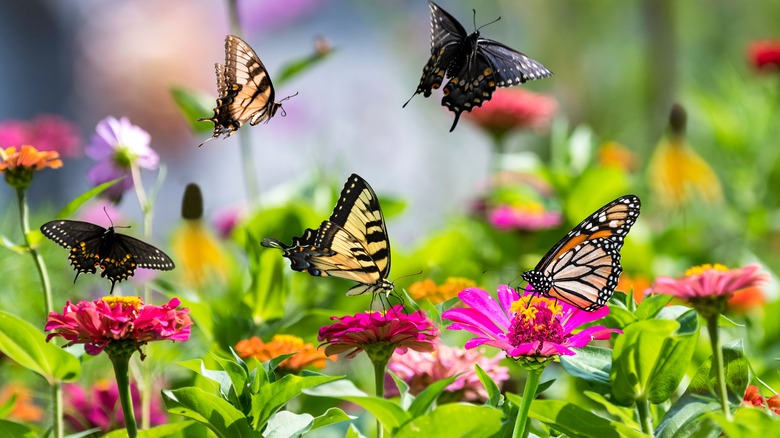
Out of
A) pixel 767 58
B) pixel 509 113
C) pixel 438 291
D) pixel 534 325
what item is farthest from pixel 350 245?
pixel 767 58

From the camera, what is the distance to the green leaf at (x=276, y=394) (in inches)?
20.7

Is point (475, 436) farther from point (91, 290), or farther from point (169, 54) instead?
point (169, 54)

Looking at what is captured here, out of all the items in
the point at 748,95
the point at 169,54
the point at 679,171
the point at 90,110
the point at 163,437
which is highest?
the point at 169,54

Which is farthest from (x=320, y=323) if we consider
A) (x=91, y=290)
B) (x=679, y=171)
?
(x=679, y=171)

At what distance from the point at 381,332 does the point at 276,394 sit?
7 cm

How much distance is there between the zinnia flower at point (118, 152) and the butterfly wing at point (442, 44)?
0.84 ft

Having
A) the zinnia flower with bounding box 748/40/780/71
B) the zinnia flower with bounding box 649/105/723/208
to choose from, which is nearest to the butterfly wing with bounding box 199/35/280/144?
the zinnia flower with bounding box 649/105/723/208

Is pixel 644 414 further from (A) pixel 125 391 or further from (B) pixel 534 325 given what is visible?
(A) pixel 125 391

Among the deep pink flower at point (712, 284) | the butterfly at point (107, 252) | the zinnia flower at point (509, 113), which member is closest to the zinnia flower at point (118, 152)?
the butterfly at point (107, 252)

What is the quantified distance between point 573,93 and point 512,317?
3022mm

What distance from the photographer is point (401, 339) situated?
56cm

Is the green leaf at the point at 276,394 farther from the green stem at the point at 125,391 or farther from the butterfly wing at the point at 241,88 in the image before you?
the butterfly wing at the point at 241,88

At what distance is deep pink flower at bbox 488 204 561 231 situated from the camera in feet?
3.51

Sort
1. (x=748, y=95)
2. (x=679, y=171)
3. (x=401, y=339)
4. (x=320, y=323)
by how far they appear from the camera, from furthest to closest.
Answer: (x=748, y=95) → (x=679, y=171) → (x=320, y=323) → (x=401, y=339)
